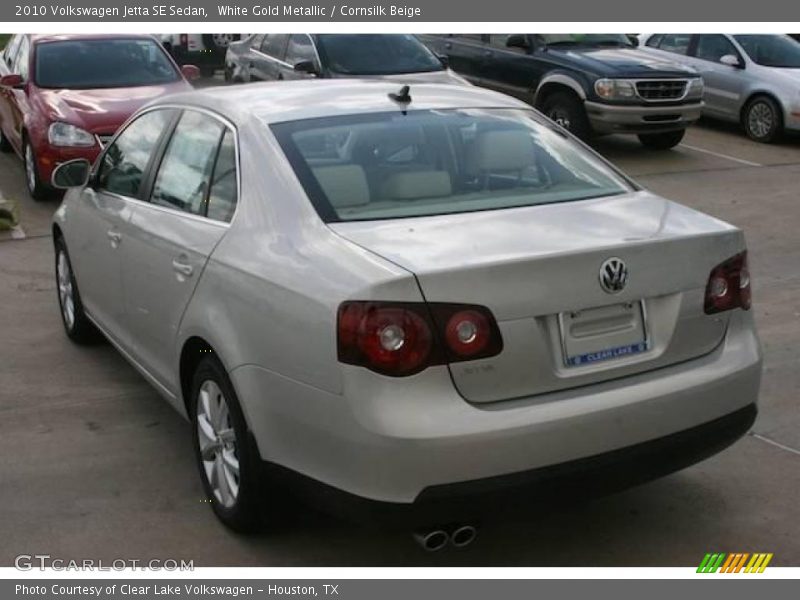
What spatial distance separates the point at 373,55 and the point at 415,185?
894 cm

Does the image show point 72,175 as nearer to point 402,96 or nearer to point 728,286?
point 402,96

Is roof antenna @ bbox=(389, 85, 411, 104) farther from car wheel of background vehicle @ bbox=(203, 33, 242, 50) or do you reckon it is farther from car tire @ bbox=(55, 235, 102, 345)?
car wheel of background vehicle @ bbox=(203, 33, 242, 50)

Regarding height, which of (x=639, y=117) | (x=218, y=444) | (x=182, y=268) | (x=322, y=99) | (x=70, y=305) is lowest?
(x=639, y=117)

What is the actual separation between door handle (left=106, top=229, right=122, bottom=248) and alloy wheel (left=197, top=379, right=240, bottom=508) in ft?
3.93

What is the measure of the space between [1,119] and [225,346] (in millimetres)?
9730

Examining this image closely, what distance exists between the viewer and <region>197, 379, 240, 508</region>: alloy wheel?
408cm

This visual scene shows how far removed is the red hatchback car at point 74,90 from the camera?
10.1 m

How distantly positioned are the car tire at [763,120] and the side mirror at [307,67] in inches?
237

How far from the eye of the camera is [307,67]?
12.5 metres

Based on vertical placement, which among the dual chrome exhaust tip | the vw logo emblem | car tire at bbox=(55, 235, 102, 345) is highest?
the vw logo emblem

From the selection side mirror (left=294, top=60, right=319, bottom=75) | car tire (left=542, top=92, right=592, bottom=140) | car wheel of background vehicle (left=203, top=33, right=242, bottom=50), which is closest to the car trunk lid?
side mirror (left=294, top=60, right=319, bottom=75)

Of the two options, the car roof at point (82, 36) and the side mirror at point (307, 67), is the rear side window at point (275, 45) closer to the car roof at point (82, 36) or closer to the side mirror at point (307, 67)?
the side mirror at point (307, 67)

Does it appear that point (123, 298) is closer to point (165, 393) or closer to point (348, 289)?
point (165, 393)

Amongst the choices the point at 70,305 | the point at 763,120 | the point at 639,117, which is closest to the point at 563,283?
the point at 70,305
